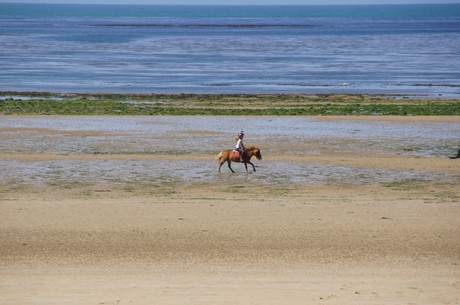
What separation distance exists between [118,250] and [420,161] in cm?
1308

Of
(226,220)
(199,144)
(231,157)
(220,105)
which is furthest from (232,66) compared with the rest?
(226,220)

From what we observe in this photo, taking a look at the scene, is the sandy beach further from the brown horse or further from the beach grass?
the beach grass

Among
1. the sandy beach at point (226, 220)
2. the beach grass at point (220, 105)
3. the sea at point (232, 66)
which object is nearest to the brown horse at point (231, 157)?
the sandy beach at point (226, 220)

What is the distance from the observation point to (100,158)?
24.9 m

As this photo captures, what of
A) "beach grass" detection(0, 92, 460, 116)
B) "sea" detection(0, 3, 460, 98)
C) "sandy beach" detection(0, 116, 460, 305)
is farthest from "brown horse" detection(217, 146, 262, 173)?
"sea" detection(0, 3, 460, 98)

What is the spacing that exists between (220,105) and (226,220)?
908 inches

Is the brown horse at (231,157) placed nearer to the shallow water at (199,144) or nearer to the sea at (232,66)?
the shallow water at (199,144)

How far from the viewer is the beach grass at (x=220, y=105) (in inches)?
1416

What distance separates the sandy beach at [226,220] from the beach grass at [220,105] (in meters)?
6.48

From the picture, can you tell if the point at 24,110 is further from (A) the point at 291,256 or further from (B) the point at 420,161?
(A) the point at 291,256

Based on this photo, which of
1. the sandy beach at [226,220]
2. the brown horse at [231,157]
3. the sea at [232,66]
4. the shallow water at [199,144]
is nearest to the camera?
the sandy beach at [226,220]

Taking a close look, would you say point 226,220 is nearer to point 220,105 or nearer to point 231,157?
point 231,157

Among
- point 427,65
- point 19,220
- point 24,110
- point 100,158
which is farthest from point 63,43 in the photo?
point 19,220

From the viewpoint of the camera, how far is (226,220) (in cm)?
1617
